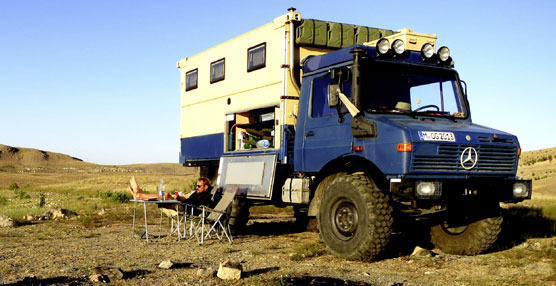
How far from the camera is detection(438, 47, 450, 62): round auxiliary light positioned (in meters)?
8.83

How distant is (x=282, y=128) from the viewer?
10.0 m

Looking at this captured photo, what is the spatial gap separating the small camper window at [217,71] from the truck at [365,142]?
92cm

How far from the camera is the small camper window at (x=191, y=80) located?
44.3ft

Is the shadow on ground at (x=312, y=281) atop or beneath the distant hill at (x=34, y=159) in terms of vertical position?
beneath

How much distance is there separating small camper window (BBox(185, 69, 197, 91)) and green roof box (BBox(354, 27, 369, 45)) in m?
4.38

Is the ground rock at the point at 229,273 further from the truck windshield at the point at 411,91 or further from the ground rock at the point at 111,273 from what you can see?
the truck windshield at the point at 411,91

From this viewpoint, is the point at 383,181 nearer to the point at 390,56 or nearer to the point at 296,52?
the point at 390,56

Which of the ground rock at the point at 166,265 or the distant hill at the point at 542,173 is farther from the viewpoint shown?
the distant hill at the point at 542,173

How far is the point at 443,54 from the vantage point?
8.84m

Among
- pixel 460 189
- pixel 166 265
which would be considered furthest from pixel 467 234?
pixel 166 265

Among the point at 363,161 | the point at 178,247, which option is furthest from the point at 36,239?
the point at 363,161

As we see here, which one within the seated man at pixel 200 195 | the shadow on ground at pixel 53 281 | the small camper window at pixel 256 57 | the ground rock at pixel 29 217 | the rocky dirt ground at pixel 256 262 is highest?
the small camper window at pixel 256 57

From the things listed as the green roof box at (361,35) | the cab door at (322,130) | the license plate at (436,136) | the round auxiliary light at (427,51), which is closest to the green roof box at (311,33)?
the green roof box at (361,35)

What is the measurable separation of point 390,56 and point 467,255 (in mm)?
3197
